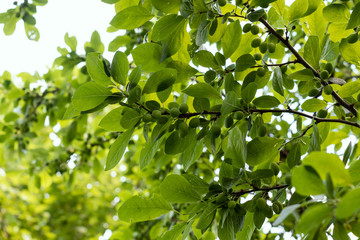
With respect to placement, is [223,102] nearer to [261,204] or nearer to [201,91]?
[201,91]

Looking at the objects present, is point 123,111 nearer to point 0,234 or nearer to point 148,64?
point 148,64

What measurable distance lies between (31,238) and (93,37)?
620 centimetres

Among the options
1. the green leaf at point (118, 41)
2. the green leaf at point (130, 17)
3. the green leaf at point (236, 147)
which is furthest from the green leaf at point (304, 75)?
the green leaf at point (118, 41)

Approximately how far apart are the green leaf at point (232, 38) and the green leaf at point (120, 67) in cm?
36

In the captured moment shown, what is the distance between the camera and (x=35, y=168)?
320 cm

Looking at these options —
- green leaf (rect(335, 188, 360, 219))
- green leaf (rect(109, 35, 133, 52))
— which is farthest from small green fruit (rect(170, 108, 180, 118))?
green leaf (rect(109, 35, 133, 52))

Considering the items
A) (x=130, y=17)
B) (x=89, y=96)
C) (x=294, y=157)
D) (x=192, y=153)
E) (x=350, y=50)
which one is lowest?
(x=294, y=157)

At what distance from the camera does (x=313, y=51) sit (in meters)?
1.14

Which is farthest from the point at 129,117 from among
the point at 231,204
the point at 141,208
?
the point at 231,204

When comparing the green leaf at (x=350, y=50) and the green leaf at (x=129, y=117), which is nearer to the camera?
the green leaf at (x=129, y=117)

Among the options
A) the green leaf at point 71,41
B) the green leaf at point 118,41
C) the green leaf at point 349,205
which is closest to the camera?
the green leaf at point 349,205

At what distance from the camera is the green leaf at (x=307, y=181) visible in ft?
2.14

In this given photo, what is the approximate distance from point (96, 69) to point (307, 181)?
70 cm

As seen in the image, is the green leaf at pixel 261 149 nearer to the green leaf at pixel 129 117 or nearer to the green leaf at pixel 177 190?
the green leaf at pixel 177 190
